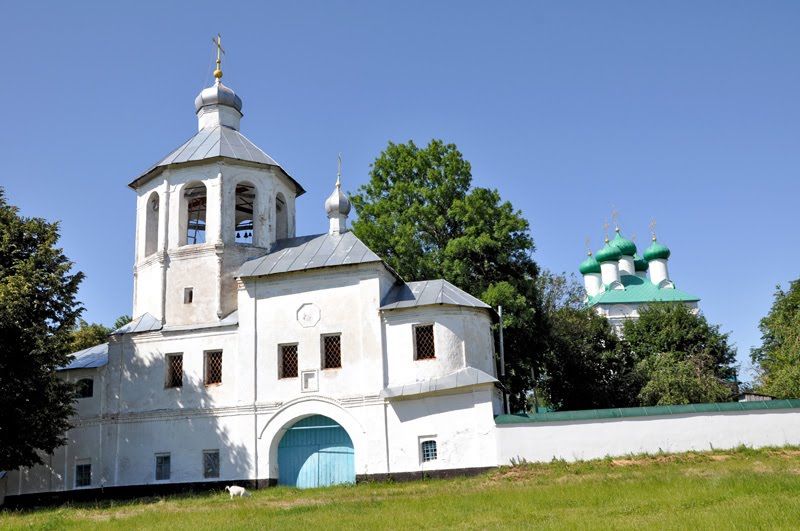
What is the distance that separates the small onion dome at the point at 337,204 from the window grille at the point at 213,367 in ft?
16.9

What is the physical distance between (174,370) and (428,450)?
750 cm

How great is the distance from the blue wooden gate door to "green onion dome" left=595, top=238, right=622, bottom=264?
4352 centimetres

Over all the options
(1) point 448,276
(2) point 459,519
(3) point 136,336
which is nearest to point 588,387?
(1) point 448,276

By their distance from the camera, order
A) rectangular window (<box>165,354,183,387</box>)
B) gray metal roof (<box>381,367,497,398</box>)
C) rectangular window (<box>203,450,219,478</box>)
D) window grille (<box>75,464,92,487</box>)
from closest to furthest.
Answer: gray metal roof (<box>381,367,497,398</box>), rectangular window (<box>203,450,219,478</box>), window grille (<box>75,464,92,487</box>), rectangular window (<box>165,354,183,387</box>)

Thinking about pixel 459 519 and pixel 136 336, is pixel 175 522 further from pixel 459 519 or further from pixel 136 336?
pixel 136 336

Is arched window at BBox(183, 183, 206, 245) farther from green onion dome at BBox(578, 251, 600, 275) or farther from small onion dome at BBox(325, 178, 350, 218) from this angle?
green onion dome at BBox(578, 251, 600, 275)

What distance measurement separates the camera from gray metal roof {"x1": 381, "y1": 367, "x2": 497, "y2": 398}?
728 inches

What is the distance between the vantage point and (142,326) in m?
21.3

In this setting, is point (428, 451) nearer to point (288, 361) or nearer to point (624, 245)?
point (288, 361)

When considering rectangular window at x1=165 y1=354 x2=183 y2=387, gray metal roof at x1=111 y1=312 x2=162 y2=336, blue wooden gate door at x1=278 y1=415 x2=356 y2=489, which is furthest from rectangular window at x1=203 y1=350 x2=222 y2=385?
blue wooden gate door at x1=278 y1=415 x2=356 y2=489

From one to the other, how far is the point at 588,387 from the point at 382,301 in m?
15.8

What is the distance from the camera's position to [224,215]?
2177 cm

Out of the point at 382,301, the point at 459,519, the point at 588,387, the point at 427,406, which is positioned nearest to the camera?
the point at 459,519

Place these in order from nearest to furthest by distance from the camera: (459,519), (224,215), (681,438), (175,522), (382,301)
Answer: (459,519), (175,522), (681,438), (382,301), (224,215)
